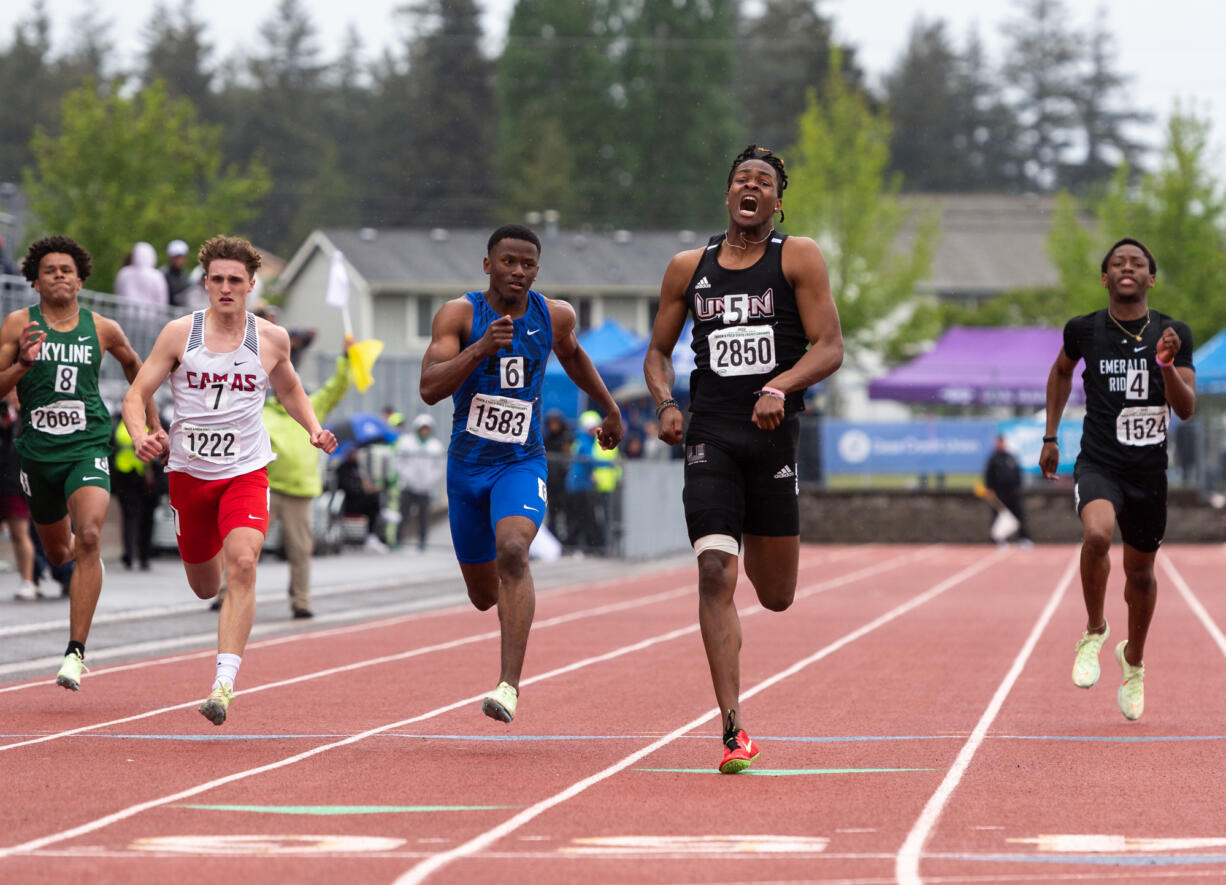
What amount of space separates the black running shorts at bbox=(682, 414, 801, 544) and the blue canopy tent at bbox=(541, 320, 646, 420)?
24.4 metres

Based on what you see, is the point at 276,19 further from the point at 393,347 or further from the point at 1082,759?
the point at 1082,759

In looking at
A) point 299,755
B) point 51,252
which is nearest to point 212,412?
point 51,252

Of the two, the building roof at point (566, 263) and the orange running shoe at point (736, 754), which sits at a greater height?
the building roof at point (566, 263)

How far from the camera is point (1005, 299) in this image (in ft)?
227

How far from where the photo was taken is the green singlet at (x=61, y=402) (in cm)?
959

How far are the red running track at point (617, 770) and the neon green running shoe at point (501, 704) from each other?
20 centimetres

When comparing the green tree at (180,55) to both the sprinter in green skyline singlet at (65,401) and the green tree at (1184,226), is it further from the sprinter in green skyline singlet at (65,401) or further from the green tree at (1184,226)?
the sprinter in green skyline singlet at (65,401)

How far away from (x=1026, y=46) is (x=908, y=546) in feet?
251

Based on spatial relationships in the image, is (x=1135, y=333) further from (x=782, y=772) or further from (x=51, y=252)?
(x=51, y=252)

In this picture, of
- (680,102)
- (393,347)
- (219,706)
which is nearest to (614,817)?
(219,706)

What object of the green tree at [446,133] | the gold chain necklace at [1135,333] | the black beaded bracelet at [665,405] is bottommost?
the black beaded bracelet at [665,405]

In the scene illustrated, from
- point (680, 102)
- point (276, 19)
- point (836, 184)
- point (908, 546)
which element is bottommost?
point (908, 546)

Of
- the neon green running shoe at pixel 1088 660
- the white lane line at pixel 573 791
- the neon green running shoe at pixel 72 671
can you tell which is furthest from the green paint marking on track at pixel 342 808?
the neon green running shoe at pixel 1088 660

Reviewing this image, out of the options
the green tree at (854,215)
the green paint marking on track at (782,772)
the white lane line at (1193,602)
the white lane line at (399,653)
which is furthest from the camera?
the green tree at (854,215)
